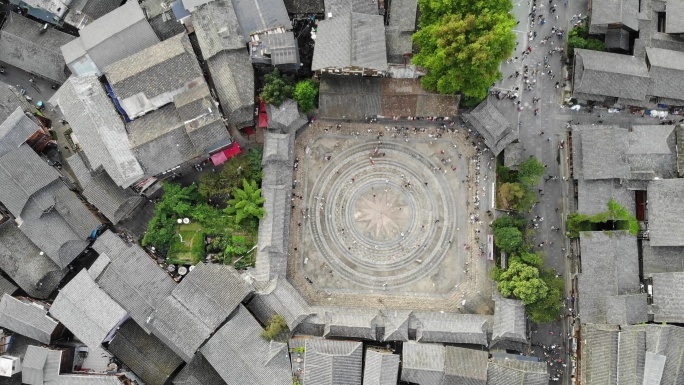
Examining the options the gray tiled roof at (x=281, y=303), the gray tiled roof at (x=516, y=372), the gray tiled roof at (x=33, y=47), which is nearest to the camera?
the gray tiled roof at (x=516, y=372)

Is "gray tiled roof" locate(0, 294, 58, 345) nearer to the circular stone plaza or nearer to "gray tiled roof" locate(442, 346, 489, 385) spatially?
the circular stone plaza

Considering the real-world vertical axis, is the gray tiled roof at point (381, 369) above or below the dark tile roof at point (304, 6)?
below

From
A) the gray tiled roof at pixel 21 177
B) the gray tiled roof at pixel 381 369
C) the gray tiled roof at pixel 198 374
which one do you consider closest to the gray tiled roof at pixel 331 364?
the gray tiled roof at pixel 381 369

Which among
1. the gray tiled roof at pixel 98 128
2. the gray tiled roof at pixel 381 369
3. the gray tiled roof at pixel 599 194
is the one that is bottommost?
the gray tiled roof at pixel 381 369

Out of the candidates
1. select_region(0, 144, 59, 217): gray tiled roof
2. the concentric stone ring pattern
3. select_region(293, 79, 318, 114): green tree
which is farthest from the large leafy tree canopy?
select_region(0, 144, 59, 217): gray tiled roof

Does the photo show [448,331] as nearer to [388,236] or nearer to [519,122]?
[388,236]

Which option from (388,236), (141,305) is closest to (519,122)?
(388,236)

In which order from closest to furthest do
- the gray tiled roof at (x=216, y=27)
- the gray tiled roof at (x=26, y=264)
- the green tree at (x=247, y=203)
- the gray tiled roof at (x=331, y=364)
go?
the gray tiled roof at (x=331, y=364)
the green tree at (x=247, y=203)
the gray tiled roof at (x=216, y=27)
the gray tiled roof at (x=26, y=264)

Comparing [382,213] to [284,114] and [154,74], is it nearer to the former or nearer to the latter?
[284,114]

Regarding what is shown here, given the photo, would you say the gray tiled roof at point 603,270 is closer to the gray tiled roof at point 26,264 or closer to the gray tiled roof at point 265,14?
the gray tiled roof at point 265,14
